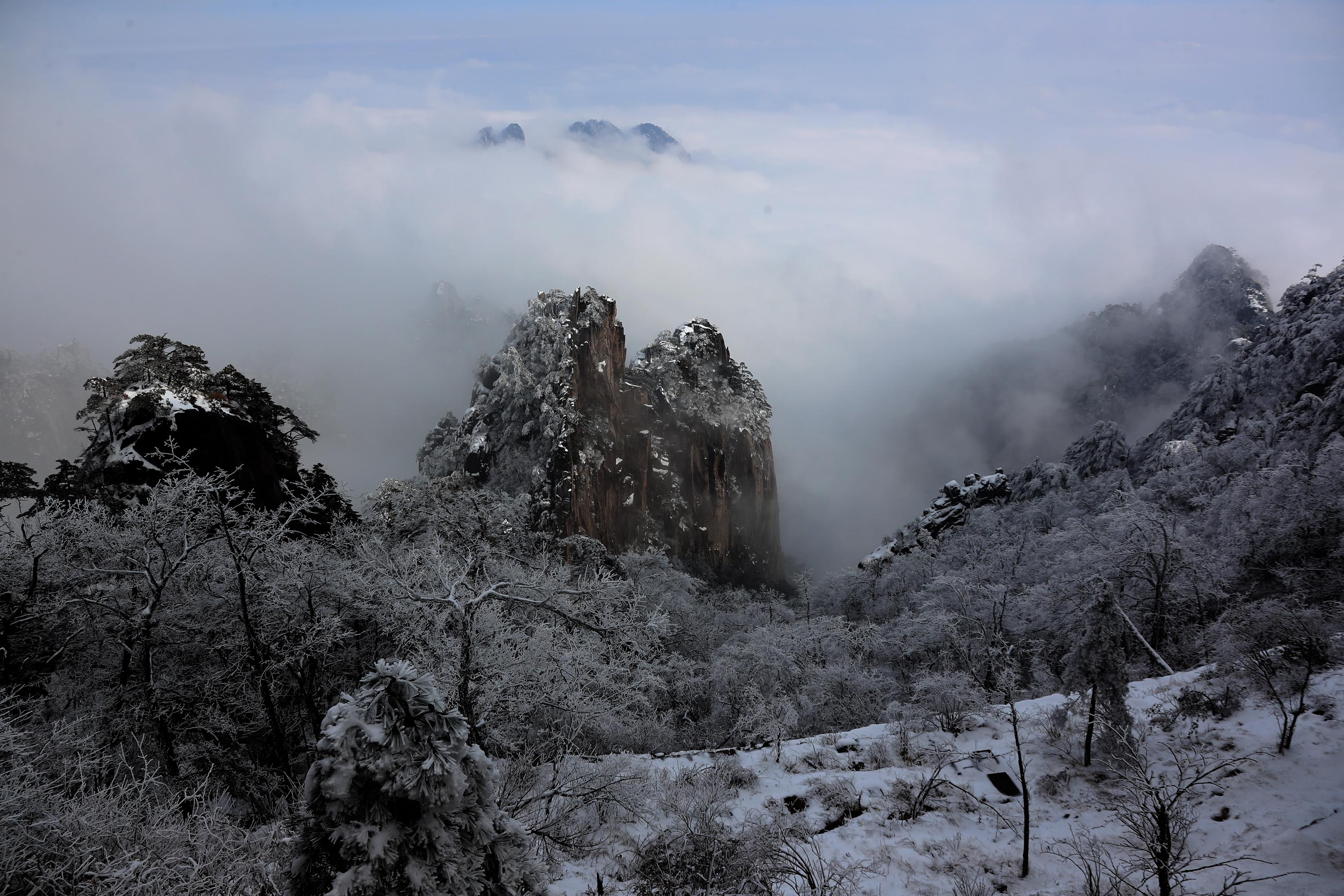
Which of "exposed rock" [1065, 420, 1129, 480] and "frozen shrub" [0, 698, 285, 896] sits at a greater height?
"exposed rock" [1065, 420, 1129, 480]

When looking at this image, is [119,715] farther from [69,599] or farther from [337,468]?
[337,468]

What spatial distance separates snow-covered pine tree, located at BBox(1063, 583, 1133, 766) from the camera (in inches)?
429

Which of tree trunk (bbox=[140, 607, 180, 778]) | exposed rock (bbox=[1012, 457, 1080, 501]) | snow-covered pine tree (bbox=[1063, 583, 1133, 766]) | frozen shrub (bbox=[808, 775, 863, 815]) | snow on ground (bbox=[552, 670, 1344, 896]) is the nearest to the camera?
snow on ground (bbox=[552, 670, 1344, 896])

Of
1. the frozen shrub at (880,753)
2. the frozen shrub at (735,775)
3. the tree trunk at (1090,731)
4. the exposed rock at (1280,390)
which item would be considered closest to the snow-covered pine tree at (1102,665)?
the tree trunk at (1090,731)

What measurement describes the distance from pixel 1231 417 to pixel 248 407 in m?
87.7

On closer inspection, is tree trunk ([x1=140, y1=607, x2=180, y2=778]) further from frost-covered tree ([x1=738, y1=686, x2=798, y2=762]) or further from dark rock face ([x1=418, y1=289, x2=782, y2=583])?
dark rock face ([x1=418, y1=289, x2=782, y2=583])

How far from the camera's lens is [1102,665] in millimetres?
11008

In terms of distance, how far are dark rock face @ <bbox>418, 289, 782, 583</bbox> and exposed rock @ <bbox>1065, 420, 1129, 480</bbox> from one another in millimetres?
44413

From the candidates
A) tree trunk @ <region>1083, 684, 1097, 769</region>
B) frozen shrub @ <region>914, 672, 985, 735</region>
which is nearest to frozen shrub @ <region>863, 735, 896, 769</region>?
frozen shrub @ <region>914, 672, 985, 735</region>

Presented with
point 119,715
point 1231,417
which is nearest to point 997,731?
point 119,715

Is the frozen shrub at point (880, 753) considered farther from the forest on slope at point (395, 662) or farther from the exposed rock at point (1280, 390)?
the exposed rock at point (1280, 390)

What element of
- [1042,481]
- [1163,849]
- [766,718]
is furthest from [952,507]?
[1163,849]

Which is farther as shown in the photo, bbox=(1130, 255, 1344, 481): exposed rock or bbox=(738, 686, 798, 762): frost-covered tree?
bbox=(1130, 255, 1344, 481): exposed rock

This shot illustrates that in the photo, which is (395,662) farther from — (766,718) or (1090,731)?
(766,718)
